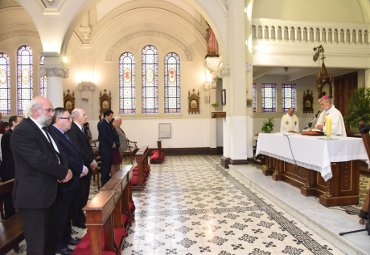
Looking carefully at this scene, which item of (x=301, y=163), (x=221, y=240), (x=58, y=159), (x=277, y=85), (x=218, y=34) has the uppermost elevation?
(x=218, y=34)

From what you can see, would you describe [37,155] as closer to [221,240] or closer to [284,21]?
[221,240]

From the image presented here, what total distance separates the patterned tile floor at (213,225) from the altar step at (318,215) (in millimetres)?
108

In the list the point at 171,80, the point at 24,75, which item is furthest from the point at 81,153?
the point at 24,75

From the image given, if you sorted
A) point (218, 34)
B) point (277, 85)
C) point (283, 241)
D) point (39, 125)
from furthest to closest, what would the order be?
1. point (277, 85)
2. point (218, 34)
3. point (283, 241)
4. point (39, 125)

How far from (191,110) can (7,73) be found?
8928 mm

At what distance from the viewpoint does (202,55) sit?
48.4ft

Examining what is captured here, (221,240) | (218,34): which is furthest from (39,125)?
(218,34)

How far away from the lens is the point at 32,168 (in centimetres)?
293

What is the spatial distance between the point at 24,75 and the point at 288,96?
13046 mm

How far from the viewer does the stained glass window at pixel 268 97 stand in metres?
15.7

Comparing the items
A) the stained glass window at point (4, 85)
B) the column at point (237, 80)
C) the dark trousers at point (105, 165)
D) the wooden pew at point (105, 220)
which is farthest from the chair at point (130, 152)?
the stained glass window at point (4, 85)

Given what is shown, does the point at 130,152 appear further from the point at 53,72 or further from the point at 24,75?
the point at 24,75

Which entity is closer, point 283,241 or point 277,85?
point 283,241

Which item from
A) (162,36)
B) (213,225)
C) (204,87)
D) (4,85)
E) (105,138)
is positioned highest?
(162,36)
